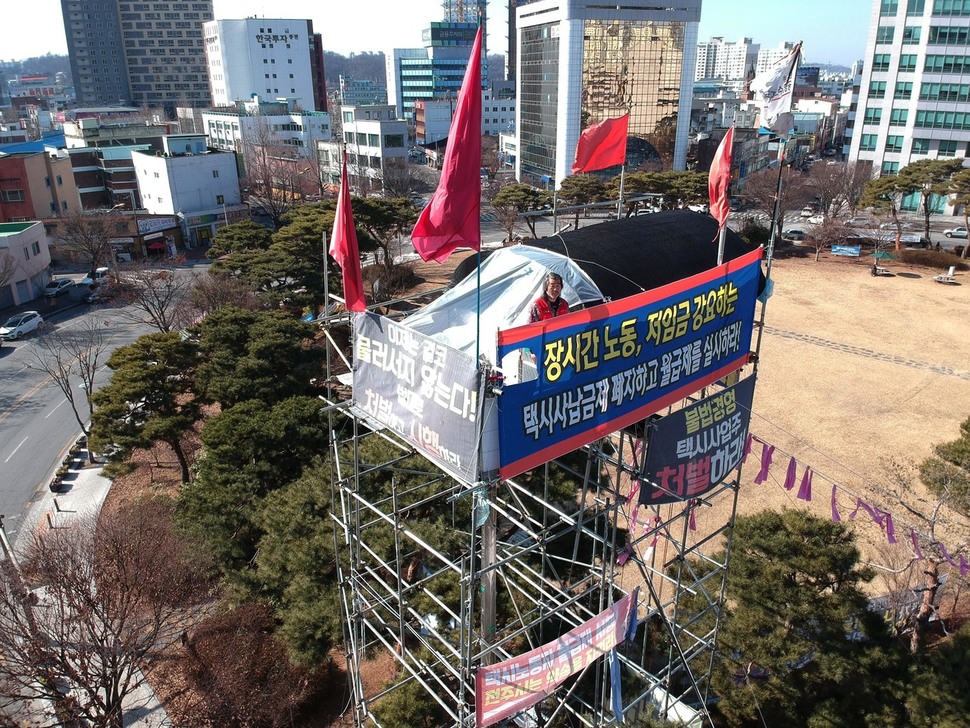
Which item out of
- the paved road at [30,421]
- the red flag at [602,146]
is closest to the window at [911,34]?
the red flag at [602,146]

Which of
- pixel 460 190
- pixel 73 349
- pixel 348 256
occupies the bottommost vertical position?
pixel 73 349

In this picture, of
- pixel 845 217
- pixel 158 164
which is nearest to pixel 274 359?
pixel 158 164

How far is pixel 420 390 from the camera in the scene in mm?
8242

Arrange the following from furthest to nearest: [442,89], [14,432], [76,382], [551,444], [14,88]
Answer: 1. [14,88]
2. [442,89]
3. [76,382]
4. [14,432]
5. [551,444]

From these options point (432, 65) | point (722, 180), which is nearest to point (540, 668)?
point (722, 180)

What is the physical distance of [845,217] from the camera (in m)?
48.6

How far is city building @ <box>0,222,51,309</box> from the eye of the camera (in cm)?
3538

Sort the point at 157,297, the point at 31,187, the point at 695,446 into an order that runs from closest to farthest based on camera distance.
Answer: the point at 695,446
the point at 157,297
the point at 31,187

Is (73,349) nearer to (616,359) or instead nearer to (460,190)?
(460,190)

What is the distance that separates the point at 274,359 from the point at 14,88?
726 ft

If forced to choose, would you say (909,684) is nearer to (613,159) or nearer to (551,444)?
(551,444)

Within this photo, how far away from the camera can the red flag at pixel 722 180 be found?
1038 cm

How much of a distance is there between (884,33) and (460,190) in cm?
6623

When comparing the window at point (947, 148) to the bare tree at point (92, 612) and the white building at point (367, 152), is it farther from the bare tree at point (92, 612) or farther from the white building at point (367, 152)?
the bare tree at point (92, 612)
